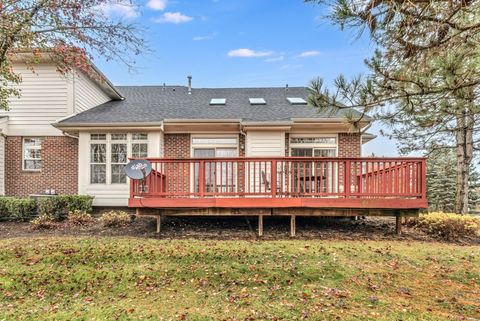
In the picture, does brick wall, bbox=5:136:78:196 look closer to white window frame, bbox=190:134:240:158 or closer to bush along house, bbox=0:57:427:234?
bush along house, bbox=0:57:427:234

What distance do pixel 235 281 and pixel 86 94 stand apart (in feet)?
31.6

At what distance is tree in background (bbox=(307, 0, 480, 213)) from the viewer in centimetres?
352

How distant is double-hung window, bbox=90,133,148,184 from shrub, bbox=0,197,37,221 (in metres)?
1.82

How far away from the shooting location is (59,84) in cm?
1002

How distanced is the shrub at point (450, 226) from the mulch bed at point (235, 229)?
256mm

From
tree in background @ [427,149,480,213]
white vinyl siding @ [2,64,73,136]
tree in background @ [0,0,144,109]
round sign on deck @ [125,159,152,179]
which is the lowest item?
tree in background @ [427,149,480,213]

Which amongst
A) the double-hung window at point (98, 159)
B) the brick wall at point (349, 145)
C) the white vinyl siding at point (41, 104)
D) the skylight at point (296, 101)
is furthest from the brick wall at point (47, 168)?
the brick wall at point (349, 145)

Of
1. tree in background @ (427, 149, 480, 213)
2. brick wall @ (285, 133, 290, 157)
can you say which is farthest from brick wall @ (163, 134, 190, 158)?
tree in background @ (427, 149, 480, 213)

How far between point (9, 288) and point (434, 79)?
6.69m

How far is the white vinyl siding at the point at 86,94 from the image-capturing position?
33.8ft

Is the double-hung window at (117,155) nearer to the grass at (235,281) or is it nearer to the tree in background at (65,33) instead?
the tree in background at (65,33)

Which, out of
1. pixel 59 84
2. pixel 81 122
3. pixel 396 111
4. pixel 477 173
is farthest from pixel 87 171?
pixel 477 173

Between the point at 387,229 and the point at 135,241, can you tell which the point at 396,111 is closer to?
the point at 387,229

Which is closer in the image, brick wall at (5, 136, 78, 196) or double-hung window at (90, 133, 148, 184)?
double-hung window at (90, 133, 148, 184)
